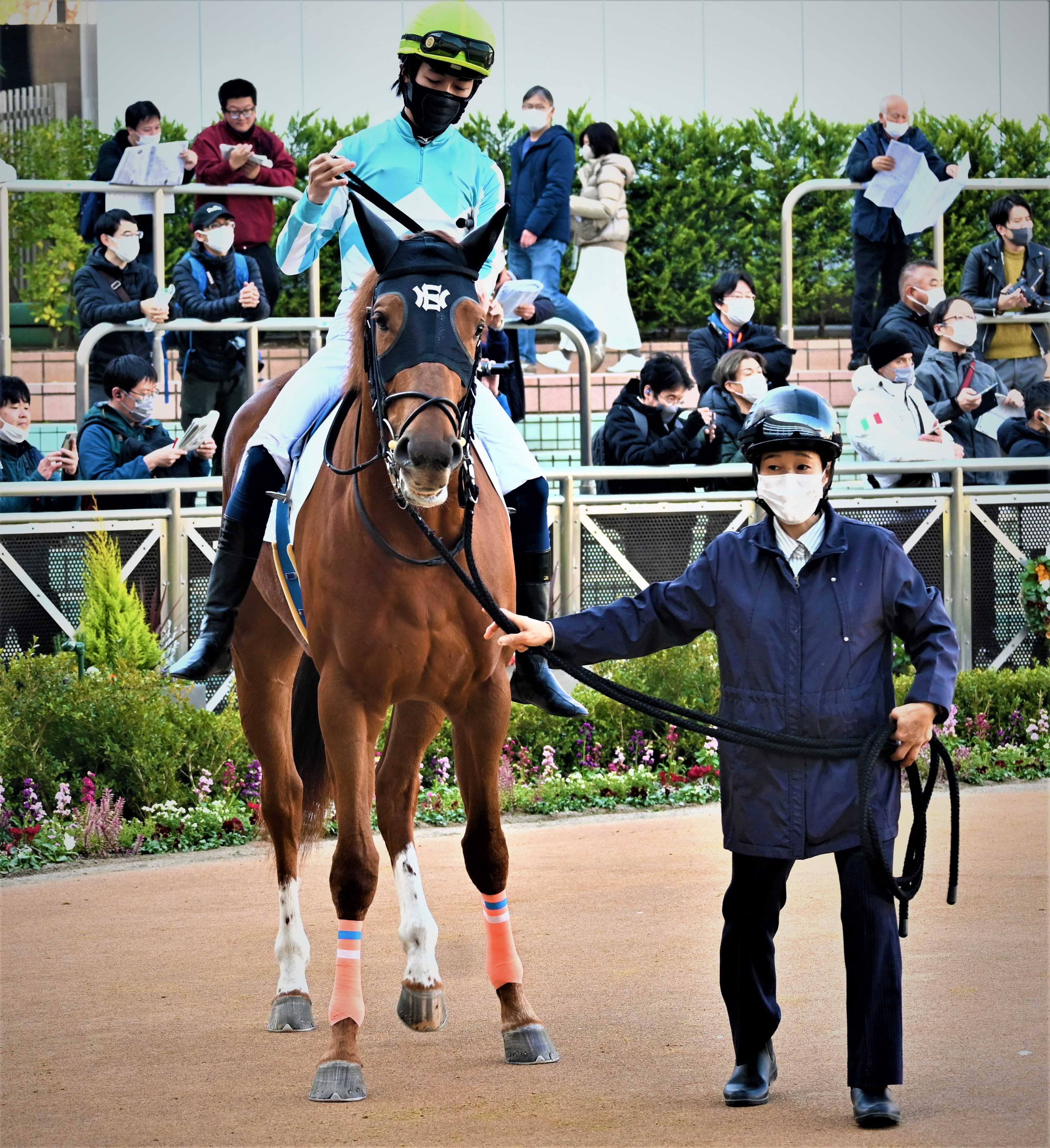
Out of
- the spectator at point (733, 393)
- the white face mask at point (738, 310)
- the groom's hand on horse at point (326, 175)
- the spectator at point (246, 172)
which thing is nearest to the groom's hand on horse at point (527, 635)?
the groom's hand on horse at point (326, 175)

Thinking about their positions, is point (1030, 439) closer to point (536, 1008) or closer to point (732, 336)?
point (732, 336)

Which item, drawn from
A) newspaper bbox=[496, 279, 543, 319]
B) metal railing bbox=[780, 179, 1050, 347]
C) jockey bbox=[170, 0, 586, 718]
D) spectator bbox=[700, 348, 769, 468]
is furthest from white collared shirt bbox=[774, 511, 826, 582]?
metal railing bbox=[780, 179, 1050, 347]

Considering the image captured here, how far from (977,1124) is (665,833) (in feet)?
13.5

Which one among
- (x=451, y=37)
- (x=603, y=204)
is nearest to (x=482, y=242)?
(x=451, y=37)

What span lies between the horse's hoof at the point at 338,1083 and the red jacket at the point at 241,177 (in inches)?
322

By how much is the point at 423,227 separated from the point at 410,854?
7.28 ft

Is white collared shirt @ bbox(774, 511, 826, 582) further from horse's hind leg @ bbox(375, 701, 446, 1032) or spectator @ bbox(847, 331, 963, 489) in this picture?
spectator @ bbox(847, 331, 963, 489)

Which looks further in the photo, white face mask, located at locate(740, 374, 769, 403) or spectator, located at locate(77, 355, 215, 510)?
white face mask, located at locate(740, 374, 769, 403)

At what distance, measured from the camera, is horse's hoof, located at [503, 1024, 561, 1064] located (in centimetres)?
479

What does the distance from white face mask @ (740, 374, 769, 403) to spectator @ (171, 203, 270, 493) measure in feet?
10.6

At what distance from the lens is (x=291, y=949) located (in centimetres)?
545

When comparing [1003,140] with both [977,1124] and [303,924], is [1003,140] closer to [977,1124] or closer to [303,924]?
[303,924]

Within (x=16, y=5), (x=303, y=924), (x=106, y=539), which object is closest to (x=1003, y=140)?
(x=16, y=5)

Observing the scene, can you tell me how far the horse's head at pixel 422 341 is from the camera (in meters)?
4.27
